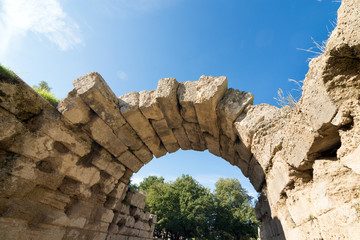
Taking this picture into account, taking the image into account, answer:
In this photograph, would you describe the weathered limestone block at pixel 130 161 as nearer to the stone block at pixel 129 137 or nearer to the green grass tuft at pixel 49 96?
the stone block at pixel 129 137

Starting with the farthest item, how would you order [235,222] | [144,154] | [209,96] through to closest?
[235,222] → [144,154] → [209,96]

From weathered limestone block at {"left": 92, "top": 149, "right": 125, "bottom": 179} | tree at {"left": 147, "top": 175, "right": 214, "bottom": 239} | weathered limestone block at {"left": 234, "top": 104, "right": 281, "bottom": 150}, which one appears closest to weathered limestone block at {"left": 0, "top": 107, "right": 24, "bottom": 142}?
weathered limestone block at {"left": 92, "top": 149, "right": 125, "bottom": 179}

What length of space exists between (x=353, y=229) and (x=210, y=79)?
2679mm

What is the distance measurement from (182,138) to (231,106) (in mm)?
1624

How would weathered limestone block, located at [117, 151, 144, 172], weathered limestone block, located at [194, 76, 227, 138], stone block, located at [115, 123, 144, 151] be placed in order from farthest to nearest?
weathered limestone block, located at [117, 151, 144, 172]
stone block, located at [115, 123, 144, 151]
weathered limestone block, located at [194, 76, 227, 138]

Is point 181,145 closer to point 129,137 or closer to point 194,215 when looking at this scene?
point 129,137

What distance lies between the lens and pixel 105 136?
3.81 m

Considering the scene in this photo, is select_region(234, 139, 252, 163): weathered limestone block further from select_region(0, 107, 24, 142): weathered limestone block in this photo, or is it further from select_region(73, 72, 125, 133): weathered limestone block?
select_region(0, 107, 24, 142): weathered limestone block

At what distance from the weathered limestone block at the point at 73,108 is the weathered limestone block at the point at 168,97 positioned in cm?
147

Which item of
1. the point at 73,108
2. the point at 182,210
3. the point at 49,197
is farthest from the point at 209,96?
the point at 182,210

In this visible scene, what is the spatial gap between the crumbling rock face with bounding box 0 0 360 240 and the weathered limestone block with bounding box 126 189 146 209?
22cm

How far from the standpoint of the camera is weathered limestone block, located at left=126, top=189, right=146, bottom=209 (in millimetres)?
5180

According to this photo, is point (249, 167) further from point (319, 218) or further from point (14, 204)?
point (14, 204)

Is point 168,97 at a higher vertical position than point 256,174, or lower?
higher
